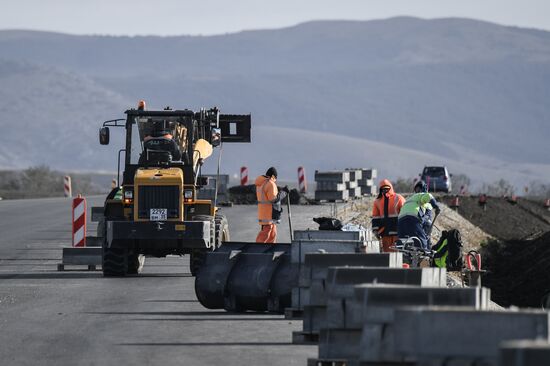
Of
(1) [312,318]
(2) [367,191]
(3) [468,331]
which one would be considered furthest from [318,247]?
(2) [367,191]

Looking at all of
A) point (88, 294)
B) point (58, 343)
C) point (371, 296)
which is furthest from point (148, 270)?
point (371, 296)

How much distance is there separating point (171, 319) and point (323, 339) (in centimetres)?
591

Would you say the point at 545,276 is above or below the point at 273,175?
below

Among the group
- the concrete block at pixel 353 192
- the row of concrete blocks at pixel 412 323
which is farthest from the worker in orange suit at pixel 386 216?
the concrete block at pixel 353 192

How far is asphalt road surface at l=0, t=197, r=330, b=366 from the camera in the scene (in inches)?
570

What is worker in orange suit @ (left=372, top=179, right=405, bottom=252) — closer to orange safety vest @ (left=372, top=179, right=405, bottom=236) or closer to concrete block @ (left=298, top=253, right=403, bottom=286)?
orange safety vest @ (left=372, top=179, right=405, bottom=236)

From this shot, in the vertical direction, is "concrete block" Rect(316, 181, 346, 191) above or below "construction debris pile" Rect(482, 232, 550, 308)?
above

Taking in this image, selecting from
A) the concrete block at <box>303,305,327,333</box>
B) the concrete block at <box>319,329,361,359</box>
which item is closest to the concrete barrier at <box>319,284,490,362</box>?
the concrete block at <box>319,329,361,359</box>

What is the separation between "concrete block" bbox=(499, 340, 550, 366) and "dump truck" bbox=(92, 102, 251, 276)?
689 inches

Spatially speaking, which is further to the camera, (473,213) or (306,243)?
(473,213)

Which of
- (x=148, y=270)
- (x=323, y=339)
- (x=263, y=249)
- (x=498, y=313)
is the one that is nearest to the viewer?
(x=498, y=313)

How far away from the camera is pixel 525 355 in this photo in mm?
7715

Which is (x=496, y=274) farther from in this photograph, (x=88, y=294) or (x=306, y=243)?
(x=306, y=243)

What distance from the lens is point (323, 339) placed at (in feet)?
41.4
